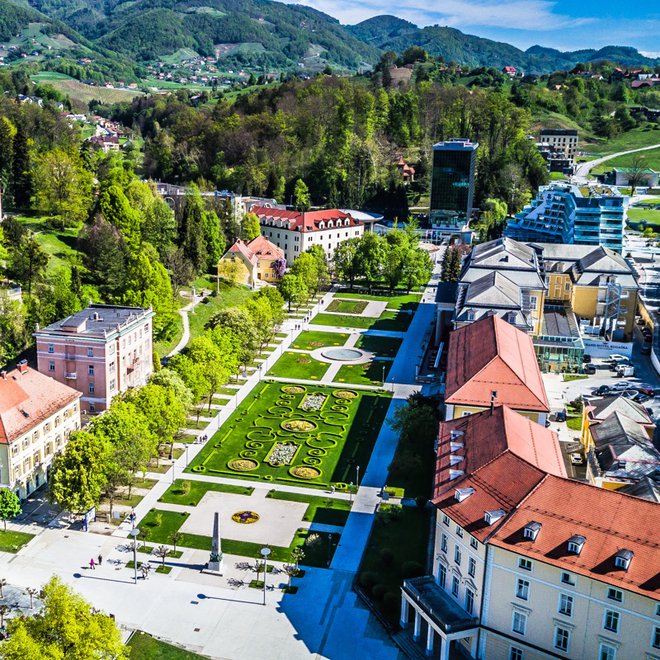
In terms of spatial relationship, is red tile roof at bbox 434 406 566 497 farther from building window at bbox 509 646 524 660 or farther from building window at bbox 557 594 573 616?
building window at bbox 509 646 524 660

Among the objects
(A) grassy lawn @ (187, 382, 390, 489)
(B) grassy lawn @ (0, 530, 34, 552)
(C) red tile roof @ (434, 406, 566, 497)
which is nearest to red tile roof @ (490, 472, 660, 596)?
(C) red tile roof @ (434, 406, 566, 497)

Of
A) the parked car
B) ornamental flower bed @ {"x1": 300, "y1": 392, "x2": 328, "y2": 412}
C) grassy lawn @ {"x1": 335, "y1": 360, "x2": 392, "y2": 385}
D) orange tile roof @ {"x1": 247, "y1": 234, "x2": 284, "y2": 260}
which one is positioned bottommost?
the parked car

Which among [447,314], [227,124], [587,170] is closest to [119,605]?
[447,314]

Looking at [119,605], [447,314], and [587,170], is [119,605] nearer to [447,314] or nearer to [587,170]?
[447,314]

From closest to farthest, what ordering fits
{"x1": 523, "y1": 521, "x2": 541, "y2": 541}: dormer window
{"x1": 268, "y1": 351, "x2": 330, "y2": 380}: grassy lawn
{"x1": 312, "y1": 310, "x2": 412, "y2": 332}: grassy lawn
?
{"x1": 523, "y1": 521, "x2": 541, "y2": 541}: dormer window
{"x1": 268, "y1": 351, "x2": 330, "y2": 380}: grassy lawn
{"x1": 312, "y1": 310, "x2": 412, "y2": 332}: grassy lawn

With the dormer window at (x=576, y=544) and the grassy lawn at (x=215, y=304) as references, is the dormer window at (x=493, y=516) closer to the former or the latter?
the dormer window at (x=576, y=544)
